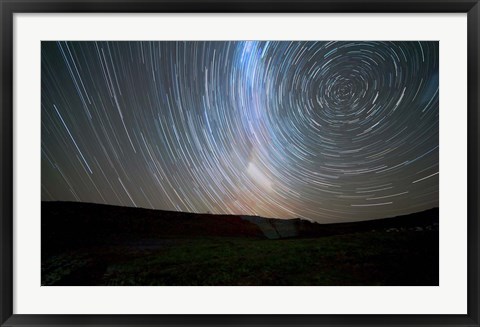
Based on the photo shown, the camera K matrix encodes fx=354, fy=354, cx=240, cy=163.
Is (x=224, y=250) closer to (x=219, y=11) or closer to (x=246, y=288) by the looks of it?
(x=246, y=288)

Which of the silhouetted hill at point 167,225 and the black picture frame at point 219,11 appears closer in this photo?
the black picture frame at point 219,11

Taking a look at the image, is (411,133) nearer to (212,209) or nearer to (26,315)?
(212,209)

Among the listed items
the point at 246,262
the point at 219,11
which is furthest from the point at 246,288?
the point at 219,11

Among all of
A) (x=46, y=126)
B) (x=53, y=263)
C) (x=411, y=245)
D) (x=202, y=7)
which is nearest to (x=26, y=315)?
(x=53, y=263)

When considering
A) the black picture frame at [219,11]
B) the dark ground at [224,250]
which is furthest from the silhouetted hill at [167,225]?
the black picture frame at [219,11]

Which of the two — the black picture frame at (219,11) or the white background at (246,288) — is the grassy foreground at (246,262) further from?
the black picture frame at (219,11)

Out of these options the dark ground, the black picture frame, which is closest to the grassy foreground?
the dark ground
